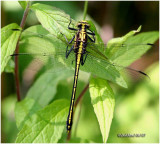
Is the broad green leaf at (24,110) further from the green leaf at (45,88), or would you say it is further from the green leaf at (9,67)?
the green leaf at (9,67)

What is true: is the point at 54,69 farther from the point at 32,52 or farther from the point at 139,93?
the point at 139,93

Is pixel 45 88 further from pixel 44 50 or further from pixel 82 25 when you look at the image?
pixel 82 25

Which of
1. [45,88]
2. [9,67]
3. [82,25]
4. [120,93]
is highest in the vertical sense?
[82,25]

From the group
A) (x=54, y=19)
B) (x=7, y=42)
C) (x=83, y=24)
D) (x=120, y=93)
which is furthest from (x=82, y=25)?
(x=120, y=93)

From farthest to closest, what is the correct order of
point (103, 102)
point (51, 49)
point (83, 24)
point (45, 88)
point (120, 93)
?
point (120, 93), point (45, 88), point (51, 49), point (83, 24), point (103, 102)

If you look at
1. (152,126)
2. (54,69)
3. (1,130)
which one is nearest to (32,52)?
(54,69)

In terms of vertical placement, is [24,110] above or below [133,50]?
below

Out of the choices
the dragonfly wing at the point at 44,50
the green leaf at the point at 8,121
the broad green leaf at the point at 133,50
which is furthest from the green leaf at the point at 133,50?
the green leaf at the point at 8,121
